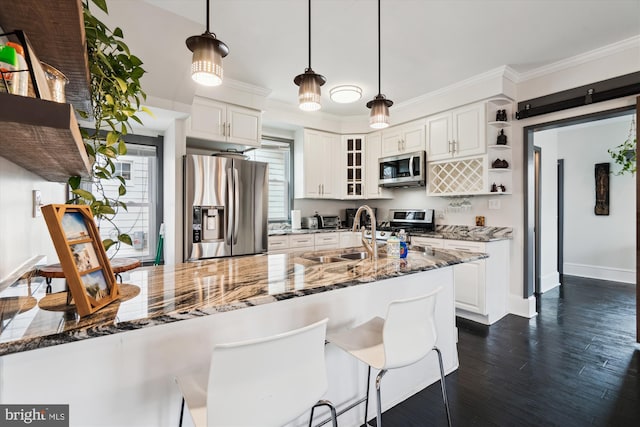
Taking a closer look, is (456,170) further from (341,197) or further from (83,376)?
(83,376)

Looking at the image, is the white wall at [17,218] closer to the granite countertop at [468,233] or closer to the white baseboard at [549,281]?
the granite countertop at [468,233]

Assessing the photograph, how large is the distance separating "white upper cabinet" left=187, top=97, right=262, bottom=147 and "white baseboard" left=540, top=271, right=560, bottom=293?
4.41 m

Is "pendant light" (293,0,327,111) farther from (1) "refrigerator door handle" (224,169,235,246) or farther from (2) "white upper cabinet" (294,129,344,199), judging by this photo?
(2) "white upper cabinet" (294,129,344,199)

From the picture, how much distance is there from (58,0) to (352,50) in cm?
262

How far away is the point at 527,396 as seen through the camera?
2016 mm

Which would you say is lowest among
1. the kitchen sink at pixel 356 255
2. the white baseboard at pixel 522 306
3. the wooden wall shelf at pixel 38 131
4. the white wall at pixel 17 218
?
the white baseboard at pixel 522 306

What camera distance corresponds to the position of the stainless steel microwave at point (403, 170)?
4.13 metres

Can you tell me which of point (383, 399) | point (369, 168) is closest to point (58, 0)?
point (383, 399)

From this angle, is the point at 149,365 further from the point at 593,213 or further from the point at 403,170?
the point at 593,213

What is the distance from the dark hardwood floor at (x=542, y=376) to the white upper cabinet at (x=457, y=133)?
1983 mm

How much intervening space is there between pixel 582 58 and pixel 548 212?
235 centimetres

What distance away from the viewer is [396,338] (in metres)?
1.29

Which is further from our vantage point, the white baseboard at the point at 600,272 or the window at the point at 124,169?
the white baseboard at the point at 600,272

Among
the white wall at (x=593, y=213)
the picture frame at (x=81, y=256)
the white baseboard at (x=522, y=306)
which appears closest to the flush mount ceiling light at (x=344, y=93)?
the picture frame at (x=81, y=256)
